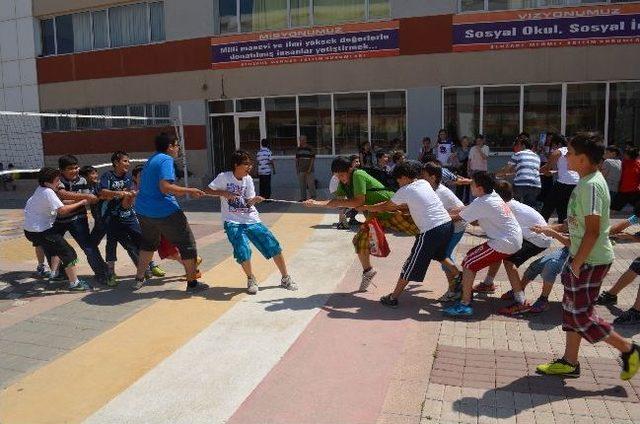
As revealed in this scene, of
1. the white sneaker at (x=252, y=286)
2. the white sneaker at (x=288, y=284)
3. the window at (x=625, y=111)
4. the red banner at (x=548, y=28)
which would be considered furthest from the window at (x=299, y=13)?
the white sneaker at (x=252, y=286)

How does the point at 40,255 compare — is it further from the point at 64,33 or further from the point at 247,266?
the point at 64,33

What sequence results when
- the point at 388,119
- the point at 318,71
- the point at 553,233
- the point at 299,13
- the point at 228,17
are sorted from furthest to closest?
1. the point at 228,17
2. the point at 299,13
3. the point at 318,71
4. the point at 388,119
5. the point at 553,233

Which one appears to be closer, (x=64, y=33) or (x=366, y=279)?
(x=366, y=279)

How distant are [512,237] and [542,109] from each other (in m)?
10.3

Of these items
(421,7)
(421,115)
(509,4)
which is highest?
(421,7)

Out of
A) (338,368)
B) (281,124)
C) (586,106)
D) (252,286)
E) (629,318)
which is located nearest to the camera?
(338,368)

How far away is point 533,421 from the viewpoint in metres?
3.63

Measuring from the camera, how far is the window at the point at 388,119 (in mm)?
15531

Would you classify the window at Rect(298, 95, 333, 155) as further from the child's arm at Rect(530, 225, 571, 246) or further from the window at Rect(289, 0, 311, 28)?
the child's arm at Rect(530, 225, 571, 246)

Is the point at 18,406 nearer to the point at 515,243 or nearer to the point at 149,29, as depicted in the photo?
the point at 515,243

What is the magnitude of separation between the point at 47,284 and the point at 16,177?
1437 cm

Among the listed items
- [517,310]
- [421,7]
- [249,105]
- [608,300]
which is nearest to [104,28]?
[249,105]

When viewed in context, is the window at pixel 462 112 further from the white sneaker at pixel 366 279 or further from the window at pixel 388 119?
the white sneaker at pixel 366 279

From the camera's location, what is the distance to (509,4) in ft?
47.2
